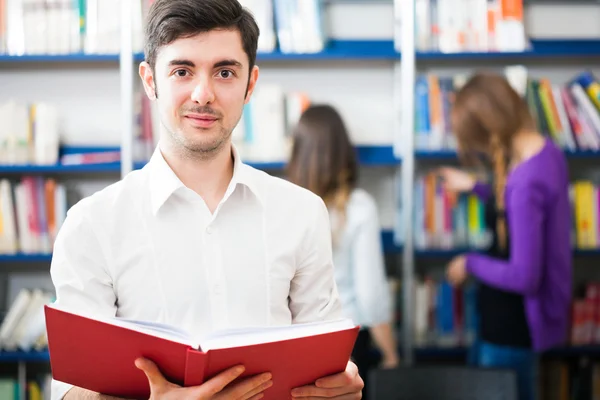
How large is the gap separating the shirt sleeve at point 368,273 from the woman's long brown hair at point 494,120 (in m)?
0.43

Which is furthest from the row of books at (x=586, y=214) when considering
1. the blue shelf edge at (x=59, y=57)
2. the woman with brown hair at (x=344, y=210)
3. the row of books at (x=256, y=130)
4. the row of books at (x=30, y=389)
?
the row of books at (x=30, y=389)

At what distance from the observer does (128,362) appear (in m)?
1.16

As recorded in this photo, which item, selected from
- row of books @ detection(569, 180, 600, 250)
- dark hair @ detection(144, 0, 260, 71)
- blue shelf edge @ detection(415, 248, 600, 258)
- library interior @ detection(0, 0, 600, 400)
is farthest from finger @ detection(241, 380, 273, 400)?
row of books @ detection(569, 180, 600, 250)

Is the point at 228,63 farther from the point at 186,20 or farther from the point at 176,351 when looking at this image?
the point at 176,351

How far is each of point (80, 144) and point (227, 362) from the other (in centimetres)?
244

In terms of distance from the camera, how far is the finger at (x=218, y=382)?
3.72 feet

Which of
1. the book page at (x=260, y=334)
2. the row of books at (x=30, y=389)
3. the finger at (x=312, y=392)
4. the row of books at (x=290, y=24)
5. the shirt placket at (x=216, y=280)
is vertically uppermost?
the row of books at (x=290, y=24)

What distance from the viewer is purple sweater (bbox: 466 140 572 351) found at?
7.58 feet

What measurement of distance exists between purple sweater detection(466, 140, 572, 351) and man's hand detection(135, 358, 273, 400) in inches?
54.3

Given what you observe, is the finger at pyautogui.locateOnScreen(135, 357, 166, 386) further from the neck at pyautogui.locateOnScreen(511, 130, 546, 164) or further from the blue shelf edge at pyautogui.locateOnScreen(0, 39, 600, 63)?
the blue shelf edge at pyautogui.locateOnScreen(0, 39, 600, 63)

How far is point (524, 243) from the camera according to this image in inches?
91.5

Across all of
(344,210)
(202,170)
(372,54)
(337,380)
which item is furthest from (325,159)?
(337,380)

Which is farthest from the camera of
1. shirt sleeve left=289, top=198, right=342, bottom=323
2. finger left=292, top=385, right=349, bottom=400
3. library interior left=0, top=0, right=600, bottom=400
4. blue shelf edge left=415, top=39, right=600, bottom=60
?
blue shelf edge left=415, top=39, right=600, bottom=60

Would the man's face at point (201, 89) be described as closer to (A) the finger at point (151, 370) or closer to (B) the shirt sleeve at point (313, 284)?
(B) the shirt sleeve at point (313, 284)
